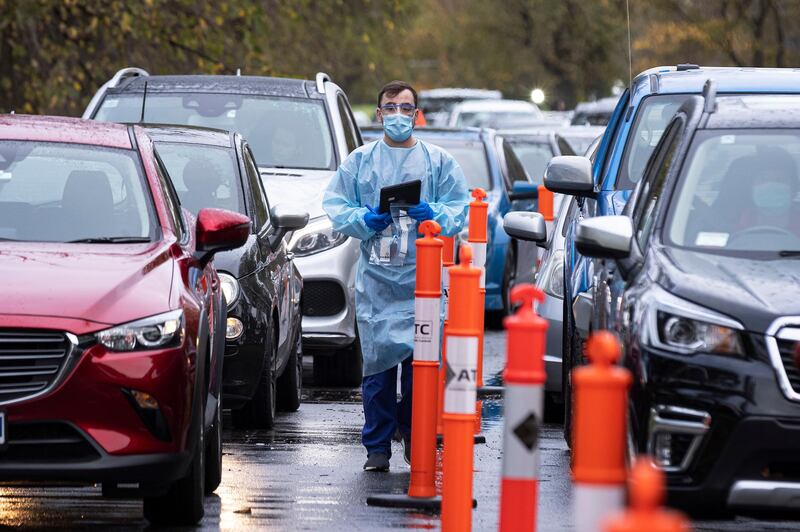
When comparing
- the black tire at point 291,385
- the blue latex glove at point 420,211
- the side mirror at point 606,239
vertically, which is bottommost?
the black tire at point 291,385

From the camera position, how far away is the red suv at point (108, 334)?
267 inches

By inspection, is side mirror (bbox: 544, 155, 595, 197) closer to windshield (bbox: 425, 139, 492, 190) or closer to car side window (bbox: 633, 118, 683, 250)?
car side window (bbox: 633, 118, 683, 250)

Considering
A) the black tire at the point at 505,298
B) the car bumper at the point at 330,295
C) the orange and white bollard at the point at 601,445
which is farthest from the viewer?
the black tire at the point at 505,298

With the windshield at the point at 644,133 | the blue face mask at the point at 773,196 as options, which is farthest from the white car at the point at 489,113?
the blue face mask at the point at 773,196

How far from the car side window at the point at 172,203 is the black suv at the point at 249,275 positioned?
115 centimetres

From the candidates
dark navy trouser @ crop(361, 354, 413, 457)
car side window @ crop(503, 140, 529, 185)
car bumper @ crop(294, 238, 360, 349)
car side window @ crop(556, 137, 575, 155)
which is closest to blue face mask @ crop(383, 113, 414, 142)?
dark navy trouser @ crop(361, 354, 413, 457)

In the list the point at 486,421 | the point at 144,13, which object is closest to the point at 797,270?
Answer: the point at 486,421

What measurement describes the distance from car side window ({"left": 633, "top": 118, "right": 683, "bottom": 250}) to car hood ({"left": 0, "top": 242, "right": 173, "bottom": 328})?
1.83 meters

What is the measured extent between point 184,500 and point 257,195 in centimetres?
377

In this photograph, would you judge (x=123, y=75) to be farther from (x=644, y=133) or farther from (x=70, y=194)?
(x=70, y=194)

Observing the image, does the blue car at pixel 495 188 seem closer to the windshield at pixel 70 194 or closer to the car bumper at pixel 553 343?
the car bumper at pixel 553 343

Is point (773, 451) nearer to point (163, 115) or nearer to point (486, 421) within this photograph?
point (486, 421)

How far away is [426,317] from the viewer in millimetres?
7941

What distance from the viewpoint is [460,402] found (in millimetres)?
6809
